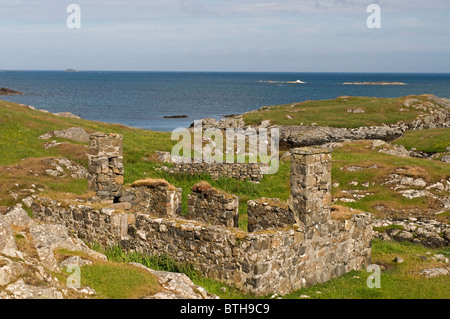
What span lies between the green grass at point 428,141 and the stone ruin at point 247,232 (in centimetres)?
3912

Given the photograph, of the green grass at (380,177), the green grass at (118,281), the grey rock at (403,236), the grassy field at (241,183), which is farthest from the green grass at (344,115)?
the green grass at (118,281)

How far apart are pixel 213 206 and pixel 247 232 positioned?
663 centimetres

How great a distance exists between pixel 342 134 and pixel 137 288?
207 ft

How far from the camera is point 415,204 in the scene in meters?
30.9

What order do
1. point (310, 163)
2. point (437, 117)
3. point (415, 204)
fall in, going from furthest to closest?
point (437, 117) → point (415, 204) → point (310, 163)

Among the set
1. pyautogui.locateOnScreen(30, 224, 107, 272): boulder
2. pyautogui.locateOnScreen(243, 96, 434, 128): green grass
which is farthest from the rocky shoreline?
pyautogui.locateOnScreen(30, 224, 107, 272): boulder

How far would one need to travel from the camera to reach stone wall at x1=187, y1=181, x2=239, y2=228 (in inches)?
833

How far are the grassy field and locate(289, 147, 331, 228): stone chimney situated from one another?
257cm

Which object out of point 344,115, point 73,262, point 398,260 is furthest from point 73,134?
point 344,115

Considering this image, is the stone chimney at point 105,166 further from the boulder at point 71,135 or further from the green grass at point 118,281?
the boulder at point 71,135

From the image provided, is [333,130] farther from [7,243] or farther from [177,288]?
[7,243]

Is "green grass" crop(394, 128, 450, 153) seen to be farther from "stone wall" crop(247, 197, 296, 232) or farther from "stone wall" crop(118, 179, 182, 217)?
"stone wall" crop(118, 179, 182, 217)
